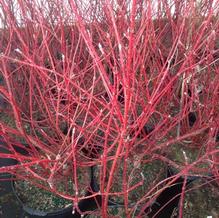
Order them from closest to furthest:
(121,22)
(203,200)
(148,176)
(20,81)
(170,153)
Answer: (121,22) < (203,200) < (148,176) < (170,153) < (20,81)

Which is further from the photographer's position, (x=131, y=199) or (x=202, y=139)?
(x=202, y=139)

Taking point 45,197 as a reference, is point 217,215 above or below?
A: below

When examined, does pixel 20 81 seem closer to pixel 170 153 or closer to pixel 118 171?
pixel 118 171

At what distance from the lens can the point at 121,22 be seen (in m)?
1.32

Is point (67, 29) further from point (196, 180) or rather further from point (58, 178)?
point (196, 180)

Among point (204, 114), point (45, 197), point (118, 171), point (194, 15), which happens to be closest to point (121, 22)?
point (194, 15)

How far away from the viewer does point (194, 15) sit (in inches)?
53.2

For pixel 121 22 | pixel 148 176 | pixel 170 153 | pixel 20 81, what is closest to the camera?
pixel 121 22

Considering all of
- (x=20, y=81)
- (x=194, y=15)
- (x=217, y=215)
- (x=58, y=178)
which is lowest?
(x=217, y=215)

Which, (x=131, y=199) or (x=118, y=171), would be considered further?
(x=118, y=171)

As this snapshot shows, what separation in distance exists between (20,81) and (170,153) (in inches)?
44.2

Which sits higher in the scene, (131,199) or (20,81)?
(20,81)

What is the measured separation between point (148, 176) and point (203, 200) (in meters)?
0.33

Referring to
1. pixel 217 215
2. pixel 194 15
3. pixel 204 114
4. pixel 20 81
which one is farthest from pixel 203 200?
pixel 20 81
